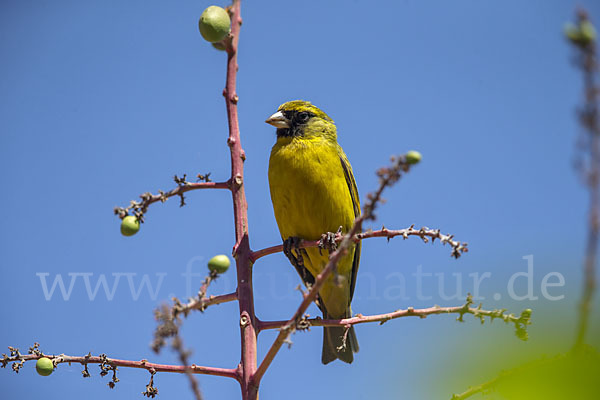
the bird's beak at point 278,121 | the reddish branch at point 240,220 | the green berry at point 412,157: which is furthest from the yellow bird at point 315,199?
the green berry at point 412,157

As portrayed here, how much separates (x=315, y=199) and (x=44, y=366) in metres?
2.67

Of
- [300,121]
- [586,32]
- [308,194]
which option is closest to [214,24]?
[586,32]

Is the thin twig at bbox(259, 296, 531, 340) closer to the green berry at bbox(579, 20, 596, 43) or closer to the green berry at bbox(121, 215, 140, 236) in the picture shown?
the green berry at bbox(121, 215, 140, 236)

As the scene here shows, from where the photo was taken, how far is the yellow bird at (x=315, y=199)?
4.80 meters

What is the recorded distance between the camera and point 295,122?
5.54 meters

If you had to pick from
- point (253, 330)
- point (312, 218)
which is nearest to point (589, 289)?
point (253, 330)

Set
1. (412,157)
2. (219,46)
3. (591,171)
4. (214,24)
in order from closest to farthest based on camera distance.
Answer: (591,171), (412,157), (214,24), (219,46)

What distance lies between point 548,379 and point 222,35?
2110 mm

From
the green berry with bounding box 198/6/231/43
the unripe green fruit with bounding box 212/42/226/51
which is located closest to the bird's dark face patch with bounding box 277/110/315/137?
Result: the unripe green fruit with bounding box 212/42/226/51

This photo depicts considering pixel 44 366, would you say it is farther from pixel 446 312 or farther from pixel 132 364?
pixel 446 312

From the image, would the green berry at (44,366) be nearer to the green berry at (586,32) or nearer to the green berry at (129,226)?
the green berry at (129,226)

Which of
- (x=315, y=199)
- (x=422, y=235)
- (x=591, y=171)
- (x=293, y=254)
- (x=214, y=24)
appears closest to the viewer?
(x=591, y=171)

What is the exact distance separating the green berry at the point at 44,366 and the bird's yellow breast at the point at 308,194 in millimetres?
2574

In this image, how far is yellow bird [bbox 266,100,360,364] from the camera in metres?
4.80
